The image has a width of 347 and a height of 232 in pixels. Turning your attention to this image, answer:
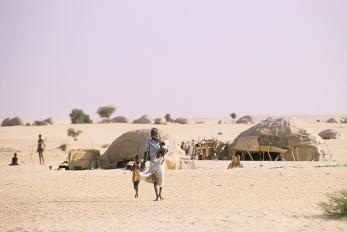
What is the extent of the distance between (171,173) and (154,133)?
5.85 m

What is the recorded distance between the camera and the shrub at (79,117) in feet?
237

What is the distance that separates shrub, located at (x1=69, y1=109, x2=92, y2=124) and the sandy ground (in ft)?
173

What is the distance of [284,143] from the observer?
23.4 metres

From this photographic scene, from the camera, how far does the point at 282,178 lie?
14719 mm

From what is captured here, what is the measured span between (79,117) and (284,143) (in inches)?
2045

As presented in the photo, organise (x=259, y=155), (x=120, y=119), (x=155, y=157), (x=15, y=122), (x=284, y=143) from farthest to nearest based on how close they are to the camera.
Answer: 1. (x=120, y=119)
2. (x=15, y=122)
3. (x=259, y=155)
4. (x=284, y=143)
5. (x=155, y=157)

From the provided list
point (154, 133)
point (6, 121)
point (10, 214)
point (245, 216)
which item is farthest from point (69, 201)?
point (6, 121)

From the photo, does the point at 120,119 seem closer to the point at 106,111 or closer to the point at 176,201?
the point at 106,111

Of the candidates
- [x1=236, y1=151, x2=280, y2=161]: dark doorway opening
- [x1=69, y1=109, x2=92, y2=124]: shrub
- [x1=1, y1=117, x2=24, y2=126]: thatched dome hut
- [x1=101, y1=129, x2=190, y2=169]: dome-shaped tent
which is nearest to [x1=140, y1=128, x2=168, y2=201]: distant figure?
[x1=101, y1=129, x2=190, y2=169]: dome-shaped tent

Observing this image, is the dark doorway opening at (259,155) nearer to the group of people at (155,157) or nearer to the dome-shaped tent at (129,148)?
the dome-shaped tent at (129,148)

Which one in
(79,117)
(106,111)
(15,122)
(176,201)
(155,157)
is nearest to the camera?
(155,157)

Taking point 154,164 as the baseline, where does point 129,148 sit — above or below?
above

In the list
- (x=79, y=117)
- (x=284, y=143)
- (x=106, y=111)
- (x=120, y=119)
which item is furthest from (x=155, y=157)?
(x=106, y=111)

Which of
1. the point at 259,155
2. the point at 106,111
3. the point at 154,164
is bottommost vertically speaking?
the point at 154,164
